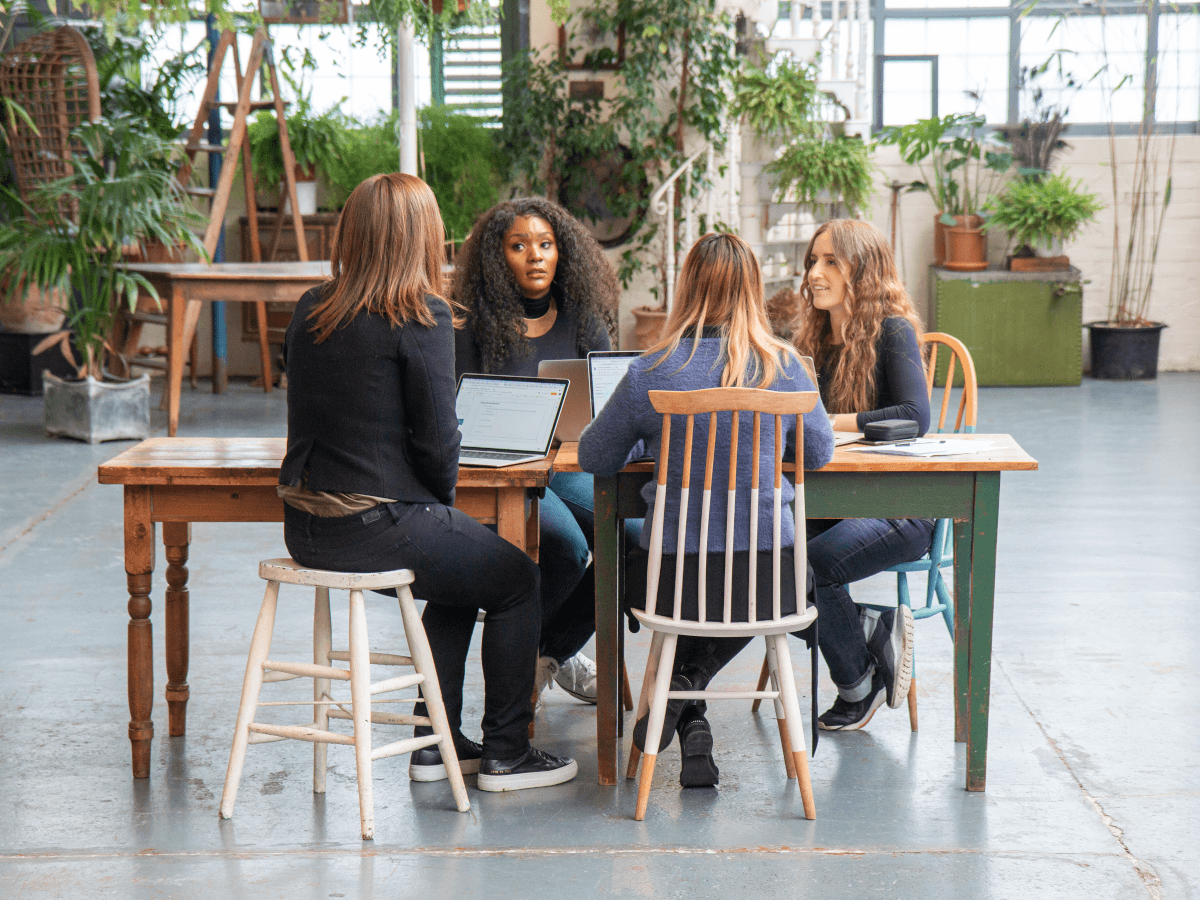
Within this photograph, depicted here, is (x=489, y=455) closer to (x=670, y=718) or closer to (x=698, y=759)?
(x=670, y=718)

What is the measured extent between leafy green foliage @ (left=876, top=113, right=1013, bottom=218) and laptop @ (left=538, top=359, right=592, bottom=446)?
21.1 ft

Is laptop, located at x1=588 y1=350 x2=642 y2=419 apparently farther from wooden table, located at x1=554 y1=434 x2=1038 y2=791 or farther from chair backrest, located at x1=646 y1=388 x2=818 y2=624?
chair backrest, located at x1=646 y1=388 x2=818 y2=624

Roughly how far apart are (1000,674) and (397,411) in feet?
6.11

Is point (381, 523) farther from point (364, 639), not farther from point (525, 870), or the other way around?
point (525, 870)

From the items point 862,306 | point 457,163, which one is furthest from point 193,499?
point 457,163

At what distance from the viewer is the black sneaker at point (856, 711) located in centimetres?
302

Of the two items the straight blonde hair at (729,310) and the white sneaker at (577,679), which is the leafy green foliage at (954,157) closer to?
the white sneaker at (577,679)

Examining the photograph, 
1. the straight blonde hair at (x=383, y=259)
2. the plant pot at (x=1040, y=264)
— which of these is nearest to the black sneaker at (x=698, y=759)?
the straight blonde hair at (x=383, y=259)

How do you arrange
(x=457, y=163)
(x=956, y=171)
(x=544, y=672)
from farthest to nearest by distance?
1. (x=956, y=171)
2. (x=457, y=163)
3. (x=544, y=672)

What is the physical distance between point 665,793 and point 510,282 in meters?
1.51

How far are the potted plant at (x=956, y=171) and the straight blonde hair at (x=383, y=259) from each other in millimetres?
6979

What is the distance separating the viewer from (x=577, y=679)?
10.7 ft

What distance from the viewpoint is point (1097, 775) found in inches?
108

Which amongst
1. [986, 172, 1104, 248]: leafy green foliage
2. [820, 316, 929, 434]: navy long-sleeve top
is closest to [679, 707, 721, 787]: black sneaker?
[820, 316, 929, 434]: navy long-sleeve top
